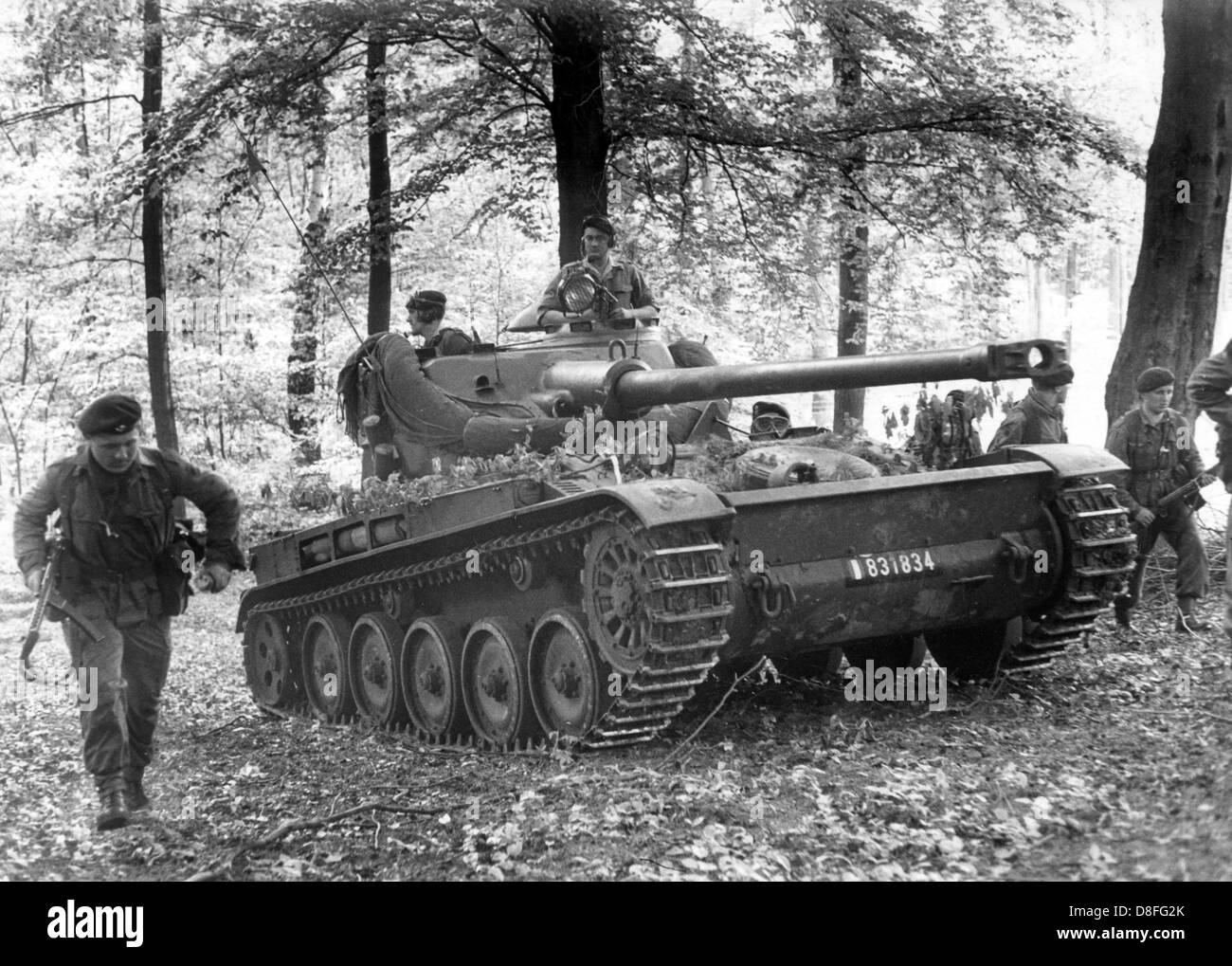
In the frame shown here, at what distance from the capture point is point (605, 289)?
9906mm

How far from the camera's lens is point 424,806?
679cm

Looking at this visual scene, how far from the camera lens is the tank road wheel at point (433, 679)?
9.12m

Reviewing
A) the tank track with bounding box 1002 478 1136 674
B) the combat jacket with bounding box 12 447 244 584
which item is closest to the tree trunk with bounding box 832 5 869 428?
the tank track with bounding box 1002 478 1136 674

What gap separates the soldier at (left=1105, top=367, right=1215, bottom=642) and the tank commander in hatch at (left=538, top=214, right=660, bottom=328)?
3602 mm

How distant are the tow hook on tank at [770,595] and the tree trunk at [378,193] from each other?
8.37 meters

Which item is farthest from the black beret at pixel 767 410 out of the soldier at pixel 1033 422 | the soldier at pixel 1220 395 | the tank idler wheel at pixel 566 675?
the soldier at pixel 1220 395

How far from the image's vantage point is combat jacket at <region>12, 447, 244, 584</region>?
6629 millimetres

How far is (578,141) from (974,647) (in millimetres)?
7635

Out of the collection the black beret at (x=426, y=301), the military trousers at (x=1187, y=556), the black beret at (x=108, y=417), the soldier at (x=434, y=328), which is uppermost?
the black beret at (x=426, y=301)

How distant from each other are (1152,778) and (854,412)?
38.9 ft

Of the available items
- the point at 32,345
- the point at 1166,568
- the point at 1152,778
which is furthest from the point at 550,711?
the point at 32,345

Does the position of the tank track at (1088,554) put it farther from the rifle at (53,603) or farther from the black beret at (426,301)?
the rifle at (53,603)

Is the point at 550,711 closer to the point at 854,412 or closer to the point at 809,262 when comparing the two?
the point at 809,262
